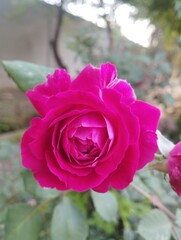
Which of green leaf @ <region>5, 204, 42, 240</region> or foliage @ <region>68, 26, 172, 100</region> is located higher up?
green leaf @ <region>5, 204, 42, 240</region>

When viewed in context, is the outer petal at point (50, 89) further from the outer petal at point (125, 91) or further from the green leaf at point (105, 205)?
the green leaf at point (105, 205)

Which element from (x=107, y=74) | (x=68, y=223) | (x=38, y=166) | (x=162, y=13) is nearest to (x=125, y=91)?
(x=107, y=74)

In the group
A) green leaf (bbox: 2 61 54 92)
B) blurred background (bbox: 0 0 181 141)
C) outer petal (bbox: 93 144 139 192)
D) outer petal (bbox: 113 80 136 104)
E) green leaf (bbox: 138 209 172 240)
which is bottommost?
blurred background (bbox: 0 0 181 141)

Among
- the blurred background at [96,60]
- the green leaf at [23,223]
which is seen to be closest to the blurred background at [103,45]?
the blurred background at [96,60]

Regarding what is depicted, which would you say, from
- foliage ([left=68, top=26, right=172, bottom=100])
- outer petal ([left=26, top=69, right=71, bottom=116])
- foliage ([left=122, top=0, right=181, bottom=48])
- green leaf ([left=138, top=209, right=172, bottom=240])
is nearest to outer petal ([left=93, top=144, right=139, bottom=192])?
outer petal ([left=26, top=69, right=71, bottom=116])

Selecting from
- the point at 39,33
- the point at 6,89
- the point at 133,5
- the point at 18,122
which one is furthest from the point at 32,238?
the point at 39,33

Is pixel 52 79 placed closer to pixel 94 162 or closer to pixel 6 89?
pixel 94 162

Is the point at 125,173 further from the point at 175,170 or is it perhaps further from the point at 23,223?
the point at 23,223

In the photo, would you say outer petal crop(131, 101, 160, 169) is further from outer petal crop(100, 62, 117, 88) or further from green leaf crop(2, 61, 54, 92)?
green leaf crop(2, 61, 54, 92)
